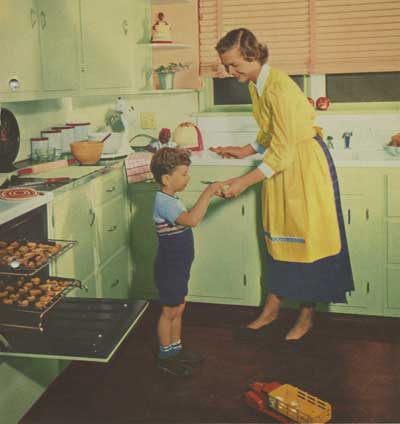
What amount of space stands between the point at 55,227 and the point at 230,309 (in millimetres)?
1384

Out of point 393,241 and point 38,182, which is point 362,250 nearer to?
point 393,241

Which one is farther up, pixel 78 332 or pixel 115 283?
pixel 78 332

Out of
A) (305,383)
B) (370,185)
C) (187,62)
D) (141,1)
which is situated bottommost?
(305,383)

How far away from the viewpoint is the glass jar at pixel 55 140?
3.48m

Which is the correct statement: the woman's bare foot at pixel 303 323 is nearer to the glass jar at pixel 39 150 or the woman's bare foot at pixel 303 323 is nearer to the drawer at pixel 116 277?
the drawer at pixel 116 277

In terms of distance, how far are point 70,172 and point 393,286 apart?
1855mm

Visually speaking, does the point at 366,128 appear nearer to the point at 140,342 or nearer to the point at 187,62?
the point at 187,62

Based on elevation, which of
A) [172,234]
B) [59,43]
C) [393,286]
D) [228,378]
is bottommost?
[228,378]

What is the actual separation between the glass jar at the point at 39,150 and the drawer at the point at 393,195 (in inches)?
72.1

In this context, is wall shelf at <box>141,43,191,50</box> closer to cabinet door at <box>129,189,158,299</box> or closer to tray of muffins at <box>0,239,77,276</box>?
cabinet door at <box>129,189,158,299</box>

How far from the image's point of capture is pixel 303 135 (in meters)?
3.08

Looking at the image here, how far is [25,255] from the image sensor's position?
7.46 ft

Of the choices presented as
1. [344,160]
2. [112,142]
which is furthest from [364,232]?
[112,142]

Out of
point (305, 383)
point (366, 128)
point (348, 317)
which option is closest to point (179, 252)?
point (305, 383)
